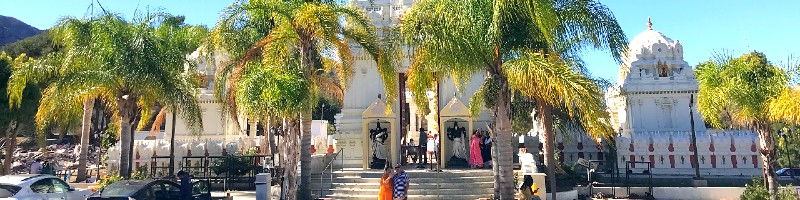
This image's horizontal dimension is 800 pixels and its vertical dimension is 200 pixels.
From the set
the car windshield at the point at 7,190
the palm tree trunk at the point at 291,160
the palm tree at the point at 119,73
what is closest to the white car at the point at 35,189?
the car windshield at the point at 7,190

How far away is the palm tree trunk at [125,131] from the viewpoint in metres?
15.6

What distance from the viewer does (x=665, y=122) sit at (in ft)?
82.2

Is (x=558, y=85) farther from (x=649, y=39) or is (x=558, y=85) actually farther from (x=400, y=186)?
(x=649, y=39)

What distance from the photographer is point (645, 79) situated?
25.8m

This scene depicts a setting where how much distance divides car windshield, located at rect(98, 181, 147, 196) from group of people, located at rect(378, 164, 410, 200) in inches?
219

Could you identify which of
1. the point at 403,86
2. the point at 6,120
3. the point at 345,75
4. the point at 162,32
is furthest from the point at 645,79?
the point at 6,120

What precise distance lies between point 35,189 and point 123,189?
2520 mm

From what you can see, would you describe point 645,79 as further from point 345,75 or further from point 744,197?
point 345,75

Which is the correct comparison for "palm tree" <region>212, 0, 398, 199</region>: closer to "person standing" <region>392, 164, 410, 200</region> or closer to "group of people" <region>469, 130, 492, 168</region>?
"person standing" <region>392, 164, 410, 200</region>

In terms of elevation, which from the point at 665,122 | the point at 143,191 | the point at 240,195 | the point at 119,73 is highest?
the point at 119,73

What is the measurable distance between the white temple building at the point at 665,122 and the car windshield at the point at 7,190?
56.3 ft

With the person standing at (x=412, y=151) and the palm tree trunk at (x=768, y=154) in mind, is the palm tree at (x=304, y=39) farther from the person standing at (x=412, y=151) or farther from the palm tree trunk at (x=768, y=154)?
the palm tree trunk at (x=768, y=154)

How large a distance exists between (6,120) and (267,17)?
11.8 m

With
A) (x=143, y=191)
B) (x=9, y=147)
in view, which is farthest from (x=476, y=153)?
(x=9, y=147)
